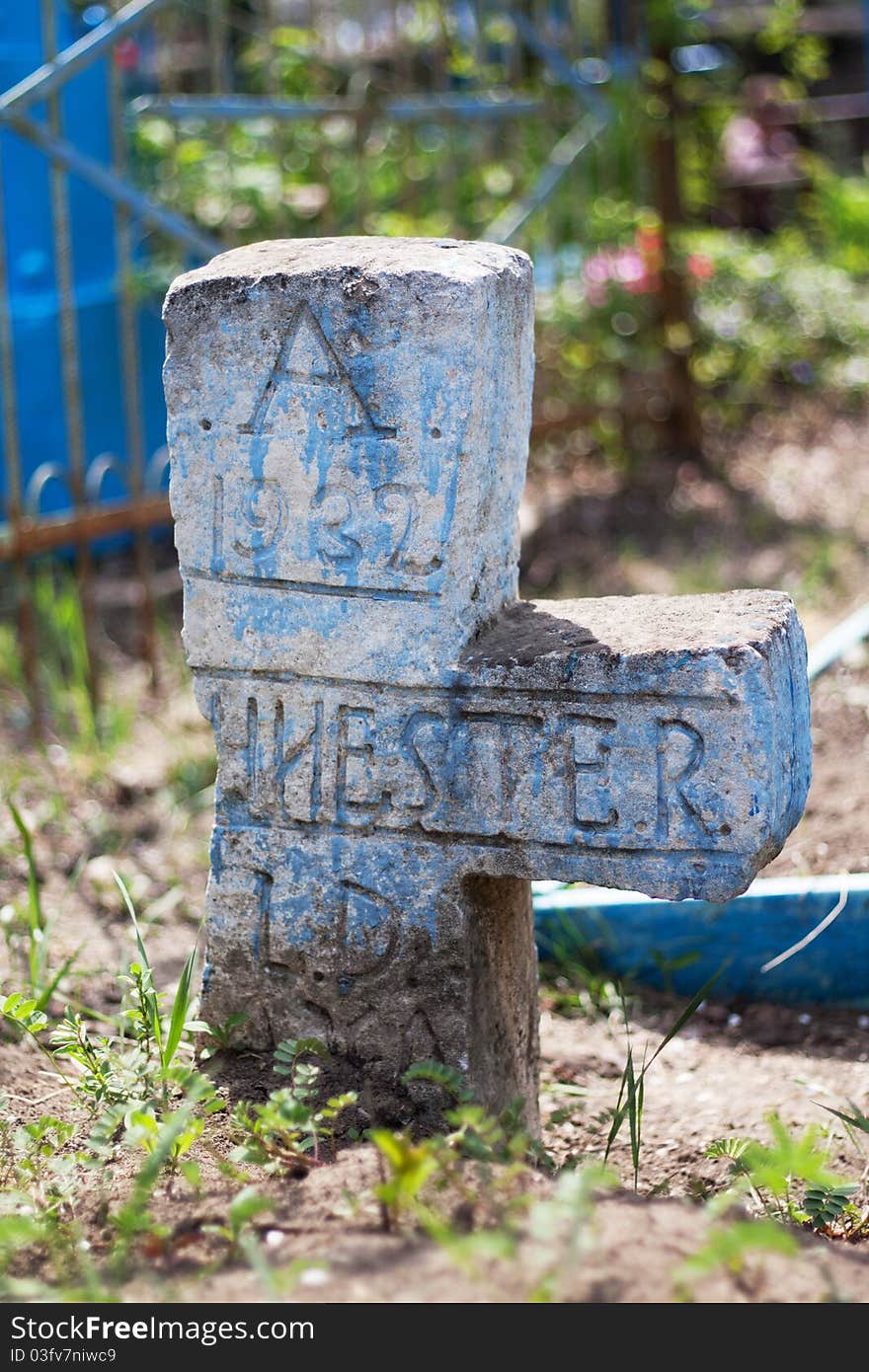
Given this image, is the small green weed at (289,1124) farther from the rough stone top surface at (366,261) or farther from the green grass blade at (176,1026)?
the rough stone top surface at (366,261)

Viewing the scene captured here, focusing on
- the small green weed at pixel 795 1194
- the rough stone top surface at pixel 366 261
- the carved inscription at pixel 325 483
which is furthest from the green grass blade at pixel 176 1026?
the rough stone top surface at pixel 366 261

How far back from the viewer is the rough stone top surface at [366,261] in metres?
1.98

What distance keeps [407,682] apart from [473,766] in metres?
0.15

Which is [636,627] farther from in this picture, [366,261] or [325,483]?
[366,261]

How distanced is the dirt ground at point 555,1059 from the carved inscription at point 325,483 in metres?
0.75

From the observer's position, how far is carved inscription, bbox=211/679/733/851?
1.95 m

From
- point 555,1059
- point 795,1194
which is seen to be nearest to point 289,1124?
point 795,1194

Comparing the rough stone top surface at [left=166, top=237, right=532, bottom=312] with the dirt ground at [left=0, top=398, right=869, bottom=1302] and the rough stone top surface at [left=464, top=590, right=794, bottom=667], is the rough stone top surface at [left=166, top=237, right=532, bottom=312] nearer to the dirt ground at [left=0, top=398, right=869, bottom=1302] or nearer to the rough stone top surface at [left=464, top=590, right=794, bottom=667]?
the rough stone top surface at [left=464, top=590, right=794, bottom=667]

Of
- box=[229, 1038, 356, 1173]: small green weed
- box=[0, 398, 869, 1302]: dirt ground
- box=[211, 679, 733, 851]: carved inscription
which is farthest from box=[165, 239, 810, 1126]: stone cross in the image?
box=[0, 398, 869, 1302]: dirt ground

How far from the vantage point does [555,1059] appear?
2652mm

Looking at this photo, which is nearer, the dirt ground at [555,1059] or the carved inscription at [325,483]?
the dirt ground at [555,1059]
